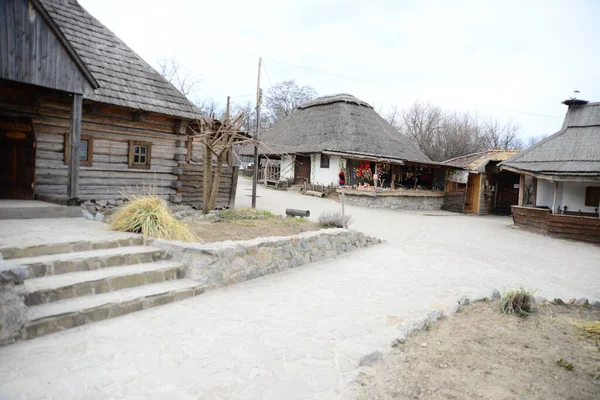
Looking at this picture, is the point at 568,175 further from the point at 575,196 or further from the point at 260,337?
the point at 260,337

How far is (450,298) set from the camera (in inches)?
232

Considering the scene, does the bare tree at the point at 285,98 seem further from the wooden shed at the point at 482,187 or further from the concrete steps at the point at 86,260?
the concrete steps at the point at 86,260

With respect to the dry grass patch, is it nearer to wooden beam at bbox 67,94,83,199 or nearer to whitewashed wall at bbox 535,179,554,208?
wooden beam at bbox 67,94,83,199

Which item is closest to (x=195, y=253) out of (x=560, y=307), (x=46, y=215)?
(x=46, y=215)

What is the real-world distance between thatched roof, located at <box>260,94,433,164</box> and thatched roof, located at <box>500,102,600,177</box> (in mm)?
6552

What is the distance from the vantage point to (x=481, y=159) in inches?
936

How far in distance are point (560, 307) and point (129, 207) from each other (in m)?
6.82

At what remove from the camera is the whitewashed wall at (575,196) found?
16.4m

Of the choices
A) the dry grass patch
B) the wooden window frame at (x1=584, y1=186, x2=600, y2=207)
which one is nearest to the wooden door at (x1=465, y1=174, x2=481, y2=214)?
the wooden window frame at (x1=584, y1=186, x2=600, y2=207)

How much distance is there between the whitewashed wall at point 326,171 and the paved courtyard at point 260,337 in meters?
13.8

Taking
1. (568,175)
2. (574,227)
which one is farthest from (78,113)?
(574,227)

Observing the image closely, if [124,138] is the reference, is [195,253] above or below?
below

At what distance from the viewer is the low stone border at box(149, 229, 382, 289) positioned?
5852 millimetres

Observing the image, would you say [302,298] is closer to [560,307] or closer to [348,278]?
[348,278]
